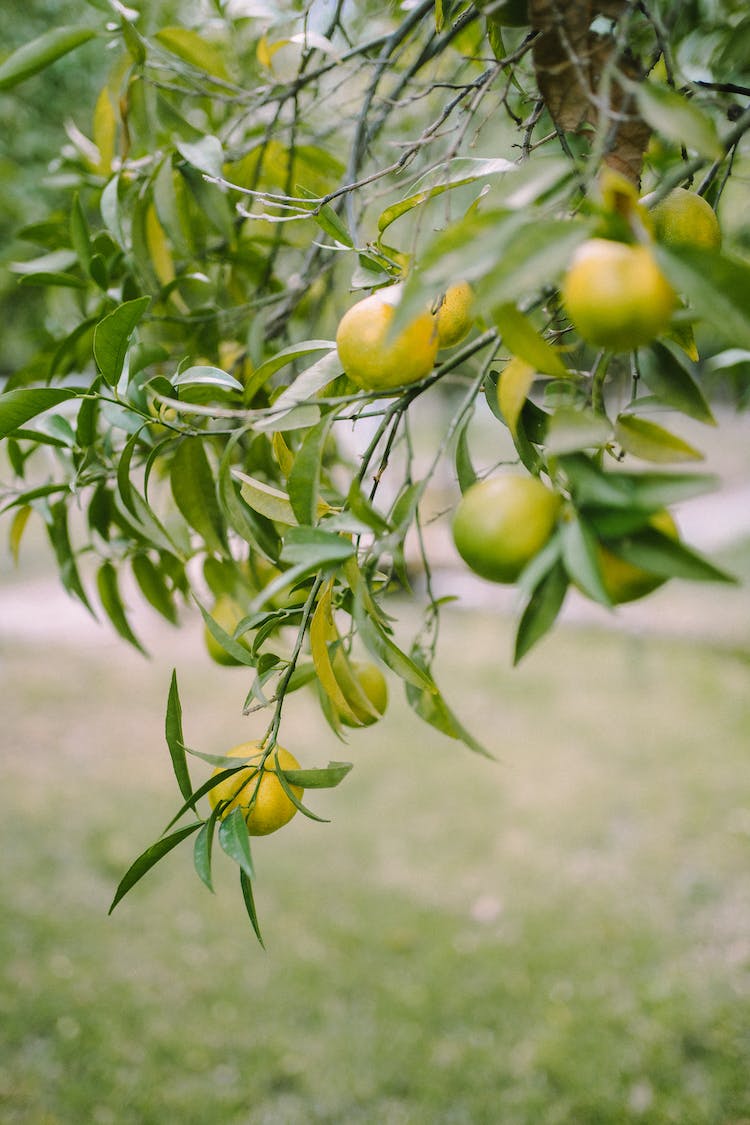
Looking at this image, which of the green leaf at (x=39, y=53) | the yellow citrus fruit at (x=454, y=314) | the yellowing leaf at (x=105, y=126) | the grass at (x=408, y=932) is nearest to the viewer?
the yellow citrus fruit at (x=454, y=314)

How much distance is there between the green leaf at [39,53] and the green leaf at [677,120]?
72cm

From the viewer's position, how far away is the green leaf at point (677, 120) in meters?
0.42

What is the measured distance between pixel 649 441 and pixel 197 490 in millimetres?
445

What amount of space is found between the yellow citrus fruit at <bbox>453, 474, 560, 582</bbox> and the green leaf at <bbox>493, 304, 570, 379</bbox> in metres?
0.06

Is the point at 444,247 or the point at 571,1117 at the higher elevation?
the point at 444,247

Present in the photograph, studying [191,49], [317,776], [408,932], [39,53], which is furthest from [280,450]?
[408,932]

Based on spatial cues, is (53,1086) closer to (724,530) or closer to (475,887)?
(475,887)

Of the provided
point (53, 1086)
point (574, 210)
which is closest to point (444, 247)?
point (574, 210)

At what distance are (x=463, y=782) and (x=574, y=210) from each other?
2822 millimetres

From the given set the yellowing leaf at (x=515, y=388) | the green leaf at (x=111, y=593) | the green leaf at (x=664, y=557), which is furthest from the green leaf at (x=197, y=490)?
the green leaf at (x=664, y=557)

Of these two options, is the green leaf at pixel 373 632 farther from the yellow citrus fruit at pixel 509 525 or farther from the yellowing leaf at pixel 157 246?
the yellowing leaf at pixel 157 246

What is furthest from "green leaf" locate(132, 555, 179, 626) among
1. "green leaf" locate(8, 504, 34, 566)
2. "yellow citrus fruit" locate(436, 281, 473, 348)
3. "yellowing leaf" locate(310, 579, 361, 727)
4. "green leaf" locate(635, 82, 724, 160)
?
"green leaf" locate(635, 82, 724, 160)

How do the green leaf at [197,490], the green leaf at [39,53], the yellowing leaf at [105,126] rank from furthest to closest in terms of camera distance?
the yellowing leaf at [105,126], the green leaf at [39,53], the green leaf at [197,490]

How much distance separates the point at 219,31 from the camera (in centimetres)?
202
